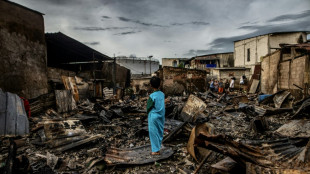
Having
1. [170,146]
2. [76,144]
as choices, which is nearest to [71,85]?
[76,144]

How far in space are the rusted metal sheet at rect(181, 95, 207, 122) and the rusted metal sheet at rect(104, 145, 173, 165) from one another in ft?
7.41

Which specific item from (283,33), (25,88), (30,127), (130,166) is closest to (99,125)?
(30,127)

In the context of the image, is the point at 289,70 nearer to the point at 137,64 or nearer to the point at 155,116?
the point at 155,116

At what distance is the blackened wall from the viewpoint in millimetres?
5695

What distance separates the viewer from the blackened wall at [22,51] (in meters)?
5.70

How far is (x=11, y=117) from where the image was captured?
400cm

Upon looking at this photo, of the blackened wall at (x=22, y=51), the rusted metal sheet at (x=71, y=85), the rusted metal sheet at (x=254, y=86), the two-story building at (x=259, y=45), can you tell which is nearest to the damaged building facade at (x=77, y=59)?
the rusted metal sheet at (x=71, y=85)

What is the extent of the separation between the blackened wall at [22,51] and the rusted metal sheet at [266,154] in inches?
267

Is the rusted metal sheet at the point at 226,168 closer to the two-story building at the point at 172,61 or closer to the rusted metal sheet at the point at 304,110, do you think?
the rusted metal sheet at the point at 304,110

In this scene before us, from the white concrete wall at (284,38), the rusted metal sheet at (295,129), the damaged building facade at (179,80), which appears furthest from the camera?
the white concrete wall at (284,38)

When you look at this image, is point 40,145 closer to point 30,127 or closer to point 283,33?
point 30,127

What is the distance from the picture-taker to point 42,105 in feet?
19.9

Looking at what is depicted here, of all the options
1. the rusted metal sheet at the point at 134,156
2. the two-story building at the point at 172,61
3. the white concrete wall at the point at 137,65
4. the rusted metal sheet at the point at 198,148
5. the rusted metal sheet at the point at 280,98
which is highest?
the two-story building at the point at 172,61

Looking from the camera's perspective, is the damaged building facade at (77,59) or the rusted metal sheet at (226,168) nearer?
the rusted metal sheet at (226,168)
